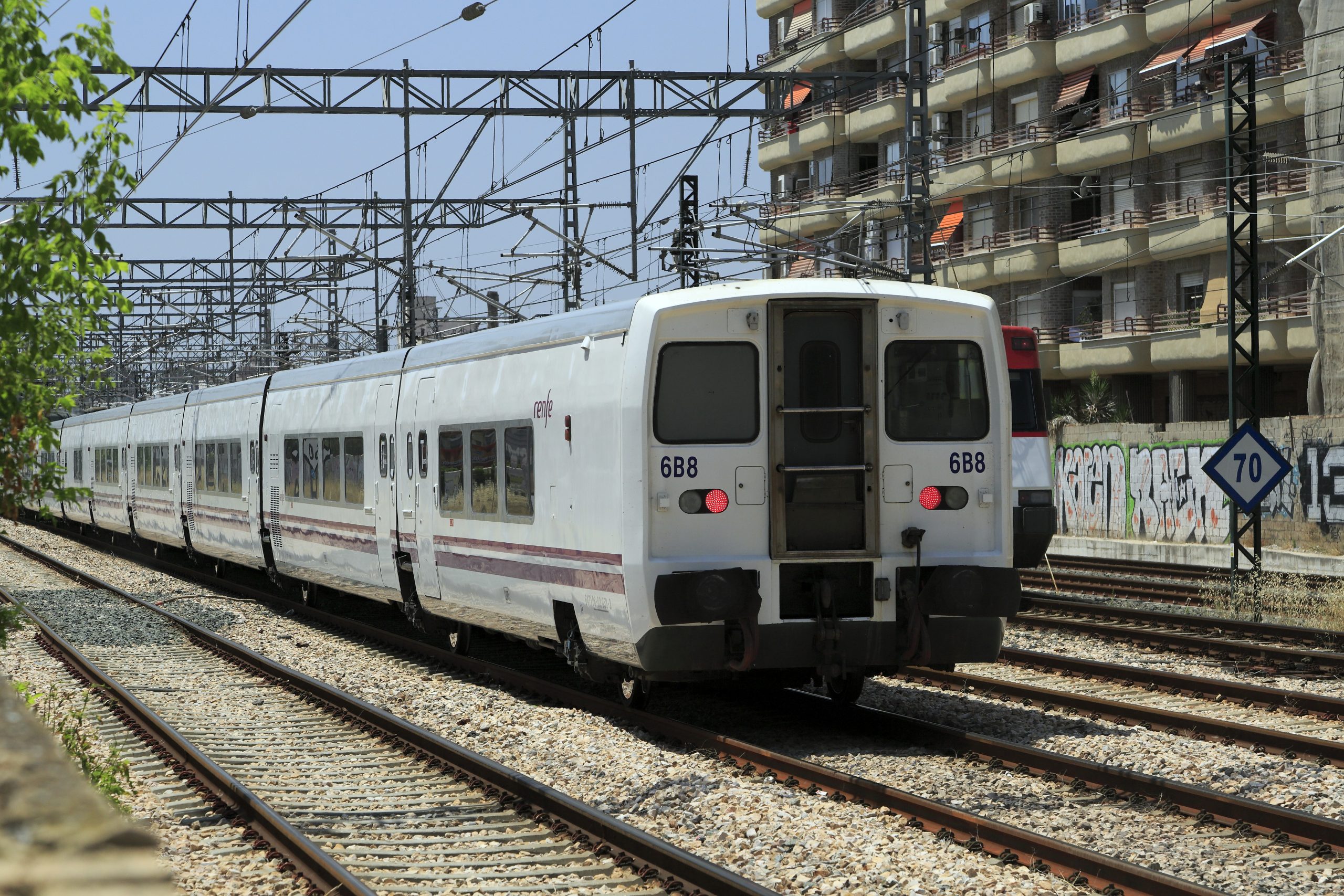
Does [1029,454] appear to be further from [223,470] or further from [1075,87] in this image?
[1075,87]

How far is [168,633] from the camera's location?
1927 cm

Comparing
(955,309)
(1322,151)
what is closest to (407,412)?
(955,309)

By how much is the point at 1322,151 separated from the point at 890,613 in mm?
29949

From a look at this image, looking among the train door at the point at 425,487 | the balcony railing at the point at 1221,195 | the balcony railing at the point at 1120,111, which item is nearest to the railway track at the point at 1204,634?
the train door at the point at 425,487

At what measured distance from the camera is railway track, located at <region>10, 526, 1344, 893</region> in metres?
6.91

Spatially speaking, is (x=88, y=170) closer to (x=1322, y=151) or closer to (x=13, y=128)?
(x=13, y=128)

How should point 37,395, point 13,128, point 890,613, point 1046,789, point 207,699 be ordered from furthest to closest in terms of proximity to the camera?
point 207,699 < point 890,613 < point 1046,789 < point 37,395 < point 13,128

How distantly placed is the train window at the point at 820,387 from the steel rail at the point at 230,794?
443cm

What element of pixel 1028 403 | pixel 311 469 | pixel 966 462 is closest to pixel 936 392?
pixel 966 462

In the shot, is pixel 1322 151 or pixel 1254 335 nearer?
pixel 1254 335

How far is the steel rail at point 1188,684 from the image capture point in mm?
11789

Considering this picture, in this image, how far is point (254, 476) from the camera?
23.4 m

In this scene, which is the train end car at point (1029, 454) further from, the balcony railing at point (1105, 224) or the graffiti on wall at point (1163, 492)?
the balcony railing at point (1105, 224)

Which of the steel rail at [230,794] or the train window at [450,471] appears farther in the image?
the train window at [450,471]
